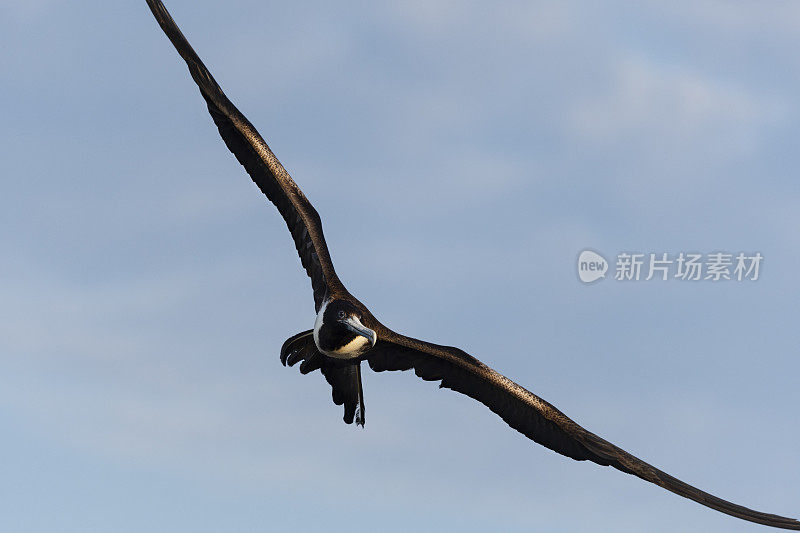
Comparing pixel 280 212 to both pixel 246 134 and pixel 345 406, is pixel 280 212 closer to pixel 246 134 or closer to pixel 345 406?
pixel 246 134

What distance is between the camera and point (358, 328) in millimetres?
13641

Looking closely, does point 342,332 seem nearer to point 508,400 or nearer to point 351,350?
point 351,350

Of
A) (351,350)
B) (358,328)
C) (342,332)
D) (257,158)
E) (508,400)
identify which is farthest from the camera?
(257,158)

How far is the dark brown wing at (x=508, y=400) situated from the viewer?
46.9 feet

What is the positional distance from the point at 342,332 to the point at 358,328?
25 cm

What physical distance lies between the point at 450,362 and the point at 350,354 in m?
1.36

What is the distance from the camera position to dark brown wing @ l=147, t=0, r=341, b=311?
14883 mm

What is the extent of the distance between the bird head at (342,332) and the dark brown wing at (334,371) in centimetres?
65

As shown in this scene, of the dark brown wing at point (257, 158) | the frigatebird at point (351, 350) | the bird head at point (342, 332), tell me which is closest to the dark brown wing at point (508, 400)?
the frigatebird at point (351, 350)

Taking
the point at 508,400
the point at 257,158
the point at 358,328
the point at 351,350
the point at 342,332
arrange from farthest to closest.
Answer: the point at 257,158 < the point at 508,400 < the point at 351,350 < the point at 342,332 < the point at 358,328

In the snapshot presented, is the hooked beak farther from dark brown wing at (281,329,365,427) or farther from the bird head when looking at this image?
dark brown wing at (281,329,365,427)

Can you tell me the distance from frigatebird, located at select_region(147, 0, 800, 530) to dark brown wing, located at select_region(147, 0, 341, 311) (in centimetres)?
1

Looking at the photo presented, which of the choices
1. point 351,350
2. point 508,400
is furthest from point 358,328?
point 508,400

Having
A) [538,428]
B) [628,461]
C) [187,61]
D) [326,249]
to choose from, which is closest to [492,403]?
[538,428]
